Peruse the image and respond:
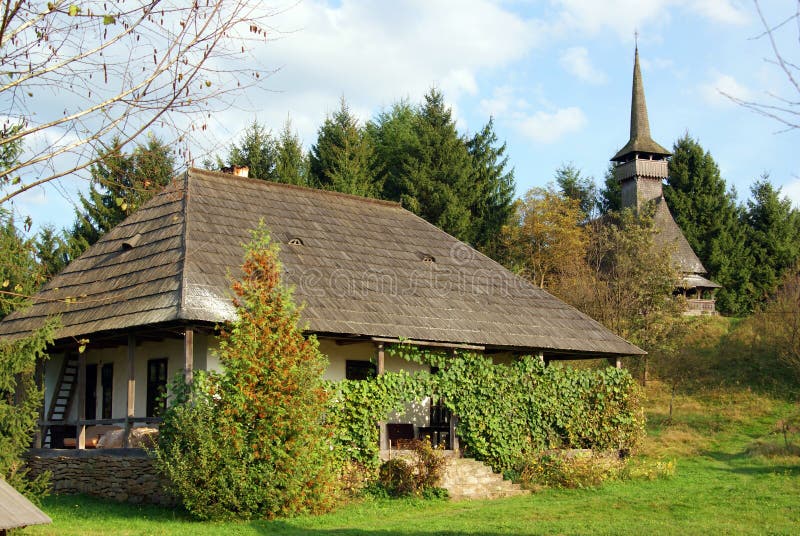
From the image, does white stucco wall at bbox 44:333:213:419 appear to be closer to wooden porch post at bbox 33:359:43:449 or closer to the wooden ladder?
the wooden ladder

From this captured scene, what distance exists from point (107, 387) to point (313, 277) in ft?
16.5

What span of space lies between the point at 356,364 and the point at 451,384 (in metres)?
2.35

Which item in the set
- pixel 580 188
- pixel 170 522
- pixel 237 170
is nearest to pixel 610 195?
pixel 580 188

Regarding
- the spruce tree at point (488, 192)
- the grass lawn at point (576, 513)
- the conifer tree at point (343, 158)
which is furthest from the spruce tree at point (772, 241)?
the grass lawn at point (576, 513)

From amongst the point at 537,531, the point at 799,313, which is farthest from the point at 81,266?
the point at 799,313

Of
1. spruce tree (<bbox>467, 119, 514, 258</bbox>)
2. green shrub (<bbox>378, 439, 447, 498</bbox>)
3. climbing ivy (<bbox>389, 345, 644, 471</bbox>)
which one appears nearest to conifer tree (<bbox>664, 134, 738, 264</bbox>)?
spruce tree (<bbox>467, 119, 514, 258</bbox>)

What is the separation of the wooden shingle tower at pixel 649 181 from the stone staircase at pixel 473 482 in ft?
85.4


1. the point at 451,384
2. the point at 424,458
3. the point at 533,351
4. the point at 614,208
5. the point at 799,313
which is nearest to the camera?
the point at 424,458

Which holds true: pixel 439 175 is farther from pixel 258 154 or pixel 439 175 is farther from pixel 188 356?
pixel 188 356

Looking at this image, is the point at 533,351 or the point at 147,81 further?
the point at 533,351

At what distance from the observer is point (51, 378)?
19047mm

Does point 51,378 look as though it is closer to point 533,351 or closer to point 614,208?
point 533,351

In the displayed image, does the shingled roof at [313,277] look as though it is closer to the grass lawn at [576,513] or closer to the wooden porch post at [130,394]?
the wooden porch post at [130,394]

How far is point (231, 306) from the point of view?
50.0ft
